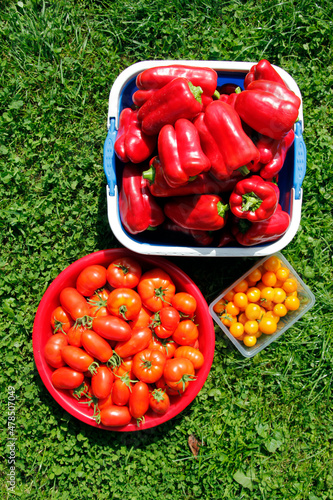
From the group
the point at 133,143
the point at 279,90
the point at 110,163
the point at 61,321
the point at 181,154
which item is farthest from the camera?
the point at 61,321

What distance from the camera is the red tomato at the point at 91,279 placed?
2.47 metres

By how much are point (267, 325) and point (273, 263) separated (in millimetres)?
386

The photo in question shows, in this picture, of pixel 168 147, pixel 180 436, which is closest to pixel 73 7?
pixel 168 147

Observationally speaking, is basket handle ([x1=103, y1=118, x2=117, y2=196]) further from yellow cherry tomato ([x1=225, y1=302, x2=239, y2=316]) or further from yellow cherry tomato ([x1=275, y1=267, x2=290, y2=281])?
yellow cherry tomato ([x1=275, y1=267, x2=290, y2=281])

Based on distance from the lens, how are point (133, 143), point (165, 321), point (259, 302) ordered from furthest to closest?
1. point (259, 302)
2. point (165, 321)
3. point (133, 143)

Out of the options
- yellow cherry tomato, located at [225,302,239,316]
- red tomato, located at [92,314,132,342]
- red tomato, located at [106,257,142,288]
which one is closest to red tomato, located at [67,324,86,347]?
red tomato, located at [92,314,132,342]

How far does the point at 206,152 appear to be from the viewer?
207cm

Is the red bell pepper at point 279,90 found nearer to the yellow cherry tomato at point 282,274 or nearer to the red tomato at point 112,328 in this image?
Answer: the yellow cherry tomato at point 282,274

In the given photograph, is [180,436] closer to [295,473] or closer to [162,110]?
[295,473]

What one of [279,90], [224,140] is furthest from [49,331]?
[279,90]

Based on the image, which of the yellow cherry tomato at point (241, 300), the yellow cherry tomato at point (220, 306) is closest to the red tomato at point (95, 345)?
the yellow cherry tomato at point (220, 306)

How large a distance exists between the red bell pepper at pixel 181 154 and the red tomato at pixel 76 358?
1104 millimetres

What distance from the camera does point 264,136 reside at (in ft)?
6.94

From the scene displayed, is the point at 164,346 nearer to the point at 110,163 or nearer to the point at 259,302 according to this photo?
the point at 259,302
